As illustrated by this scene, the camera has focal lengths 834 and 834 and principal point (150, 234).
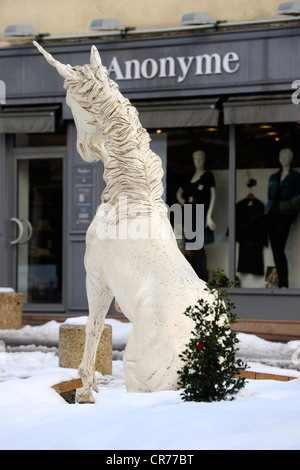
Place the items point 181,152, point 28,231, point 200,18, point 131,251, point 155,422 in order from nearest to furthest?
point 155,422
point 131,251
point 200,18
point 181,152
point 28,231

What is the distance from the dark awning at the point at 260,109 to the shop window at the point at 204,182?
0.73 metres

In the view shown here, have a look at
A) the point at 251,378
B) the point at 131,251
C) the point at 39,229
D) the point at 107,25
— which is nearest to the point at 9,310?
the point at 39,229

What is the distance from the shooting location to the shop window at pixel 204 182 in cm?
1380

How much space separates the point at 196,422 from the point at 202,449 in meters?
0.32

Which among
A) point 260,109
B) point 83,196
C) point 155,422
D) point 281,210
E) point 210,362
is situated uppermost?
point 260,109

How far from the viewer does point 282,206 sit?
44.8ft

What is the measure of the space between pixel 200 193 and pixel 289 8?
3.30 m

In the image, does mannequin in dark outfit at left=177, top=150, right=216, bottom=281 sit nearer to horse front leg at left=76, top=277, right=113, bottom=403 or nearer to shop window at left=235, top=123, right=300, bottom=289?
shop window at left=235, top=123, right=300, bottom=289

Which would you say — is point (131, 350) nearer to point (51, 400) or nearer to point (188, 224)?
point (51, 400)

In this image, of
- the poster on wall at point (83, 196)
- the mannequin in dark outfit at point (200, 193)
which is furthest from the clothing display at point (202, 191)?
the poster on wall at point (83, 196)

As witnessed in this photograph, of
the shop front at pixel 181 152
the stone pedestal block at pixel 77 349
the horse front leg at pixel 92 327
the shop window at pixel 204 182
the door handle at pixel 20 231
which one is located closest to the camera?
the horse front leg at pixel 92 327

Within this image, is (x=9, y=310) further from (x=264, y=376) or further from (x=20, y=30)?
(x=264, y=376)

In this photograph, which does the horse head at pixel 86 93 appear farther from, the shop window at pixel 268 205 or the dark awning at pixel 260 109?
the shop window at pixel 268 205
